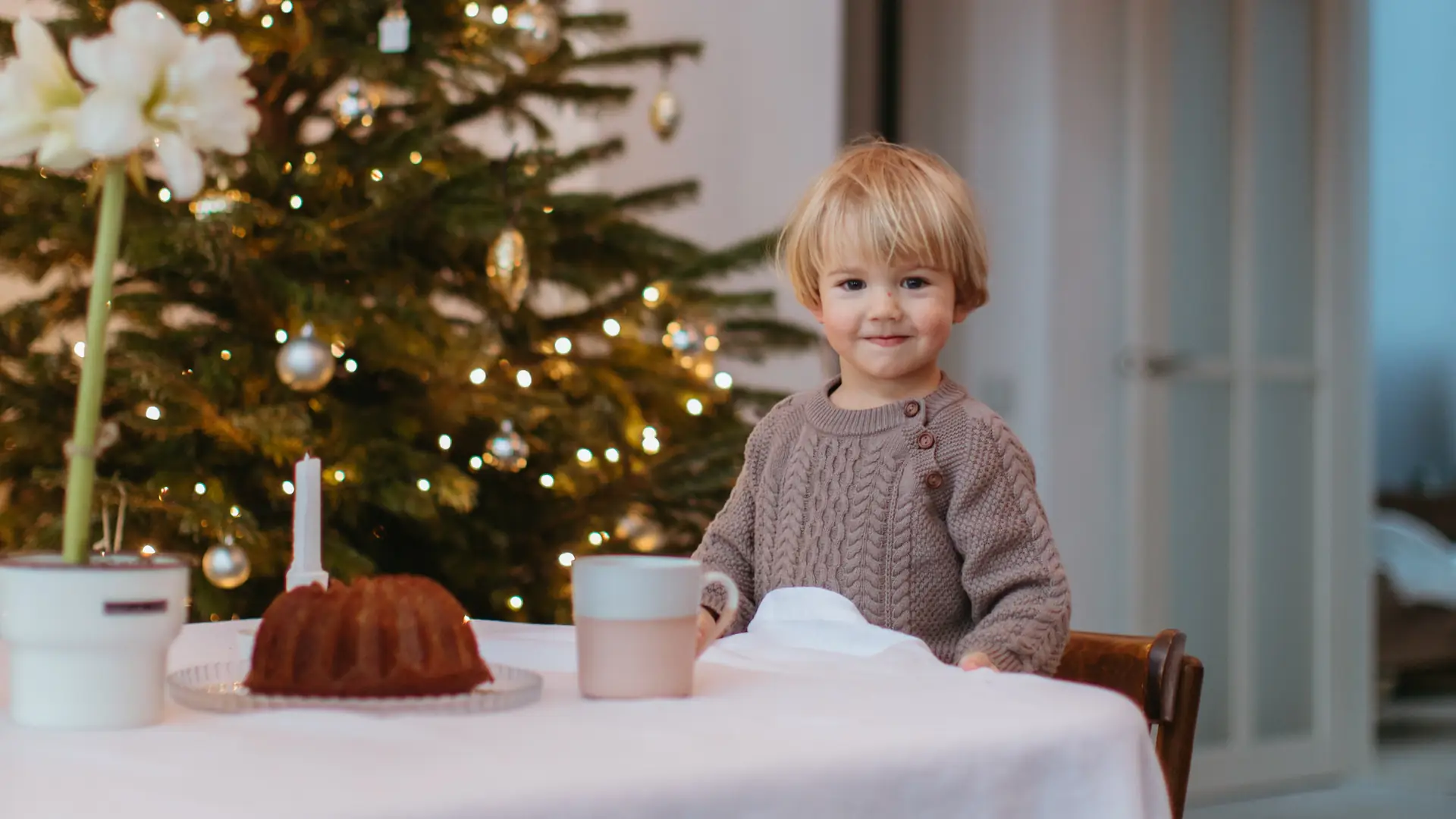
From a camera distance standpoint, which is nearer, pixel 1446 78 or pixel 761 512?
pixel 761 512

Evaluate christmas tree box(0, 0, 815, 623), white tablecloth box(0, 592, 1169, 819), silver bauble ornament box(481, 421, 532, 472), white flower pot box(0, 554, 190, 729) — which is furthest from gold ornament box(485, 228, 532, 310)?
white flower pot box(0, 554, 190, 729)

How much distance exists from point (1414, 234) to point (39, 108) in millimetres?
6536

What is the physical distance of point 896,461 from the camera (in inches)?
41.5

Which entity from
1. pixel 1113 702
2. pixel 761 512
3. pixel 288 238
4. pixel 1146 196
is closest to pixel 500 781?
pixel 1113 702

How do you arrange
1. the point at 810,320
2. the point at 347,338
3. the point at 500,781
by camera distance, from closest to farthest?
the point at 500,781 → the point at 347,338 → the point at 810,320

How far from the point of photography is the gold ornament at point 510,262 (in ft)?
6.45

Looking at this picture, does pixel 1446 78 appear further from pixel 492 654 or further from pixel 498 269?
pixel 492 654

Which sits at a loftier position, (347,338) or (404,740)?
(347,338)

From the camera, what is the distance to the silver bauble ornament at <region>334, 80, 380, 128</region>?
2.00m

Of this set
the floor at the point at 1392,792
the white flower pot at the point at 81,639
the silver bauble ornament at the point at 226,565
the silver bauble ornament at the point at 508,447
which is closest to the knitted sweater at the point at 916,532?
the white flower pot at the point at 81,639

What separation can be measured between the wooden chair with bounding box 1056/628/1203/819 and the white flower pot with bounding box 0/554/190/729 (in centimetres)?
61

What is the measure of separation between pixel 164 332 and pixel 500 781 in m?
1.55

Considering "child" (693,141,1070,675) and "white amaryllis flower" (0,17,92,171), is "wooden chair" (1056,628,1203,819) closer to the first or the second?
"child" (693,141,1070,675)

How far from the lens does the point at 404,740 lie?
56 centimetres
